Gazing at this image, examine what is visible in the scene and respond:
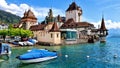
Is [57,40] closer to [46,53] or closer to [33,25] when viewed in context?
[33,25]

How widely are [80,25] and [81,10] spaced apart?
1768cm

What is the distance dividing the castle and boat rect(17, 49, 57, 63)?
110ft

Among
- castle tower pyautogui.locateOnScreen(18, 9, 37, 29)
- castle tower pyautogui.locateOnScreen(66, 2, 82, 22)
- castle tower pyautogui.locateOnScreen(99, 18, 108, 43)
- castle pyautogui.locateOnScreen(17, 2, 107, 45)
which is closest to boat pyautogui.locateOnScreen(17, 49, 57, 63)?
castle pyautogui.locateOnScreen(17, 2, 107, 45)

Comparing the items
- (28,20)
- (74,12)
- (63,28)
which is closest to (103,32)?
(74,12)

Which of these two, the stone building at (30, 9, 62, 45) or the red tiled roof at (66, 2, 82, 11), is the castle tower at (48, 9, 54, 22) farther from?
the red tiled roof at (66, 2, 82, 11)

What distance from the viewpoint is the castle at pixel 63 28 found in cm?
7031

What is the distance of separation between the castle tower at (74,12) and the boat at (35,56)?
2689 inches

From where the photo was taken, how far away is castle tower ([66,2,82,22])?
102 meters

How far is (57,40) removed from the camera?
2739 inches

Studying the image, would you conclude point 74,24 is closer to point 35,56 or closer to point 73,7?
point 73,7

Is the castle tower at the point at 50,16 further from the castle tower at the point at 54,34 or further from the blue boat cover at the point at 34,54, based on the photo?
the blue boat cover at the point at 34,54

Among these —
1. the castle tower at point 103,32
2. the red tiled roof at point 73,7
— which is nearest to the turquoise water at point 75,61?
the castle tower at point 103,32

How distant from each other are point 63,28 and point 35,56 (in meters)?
63.0

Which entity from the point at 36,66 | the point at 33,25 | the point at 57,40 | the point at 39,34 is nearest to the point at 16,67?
the point at 36,66
